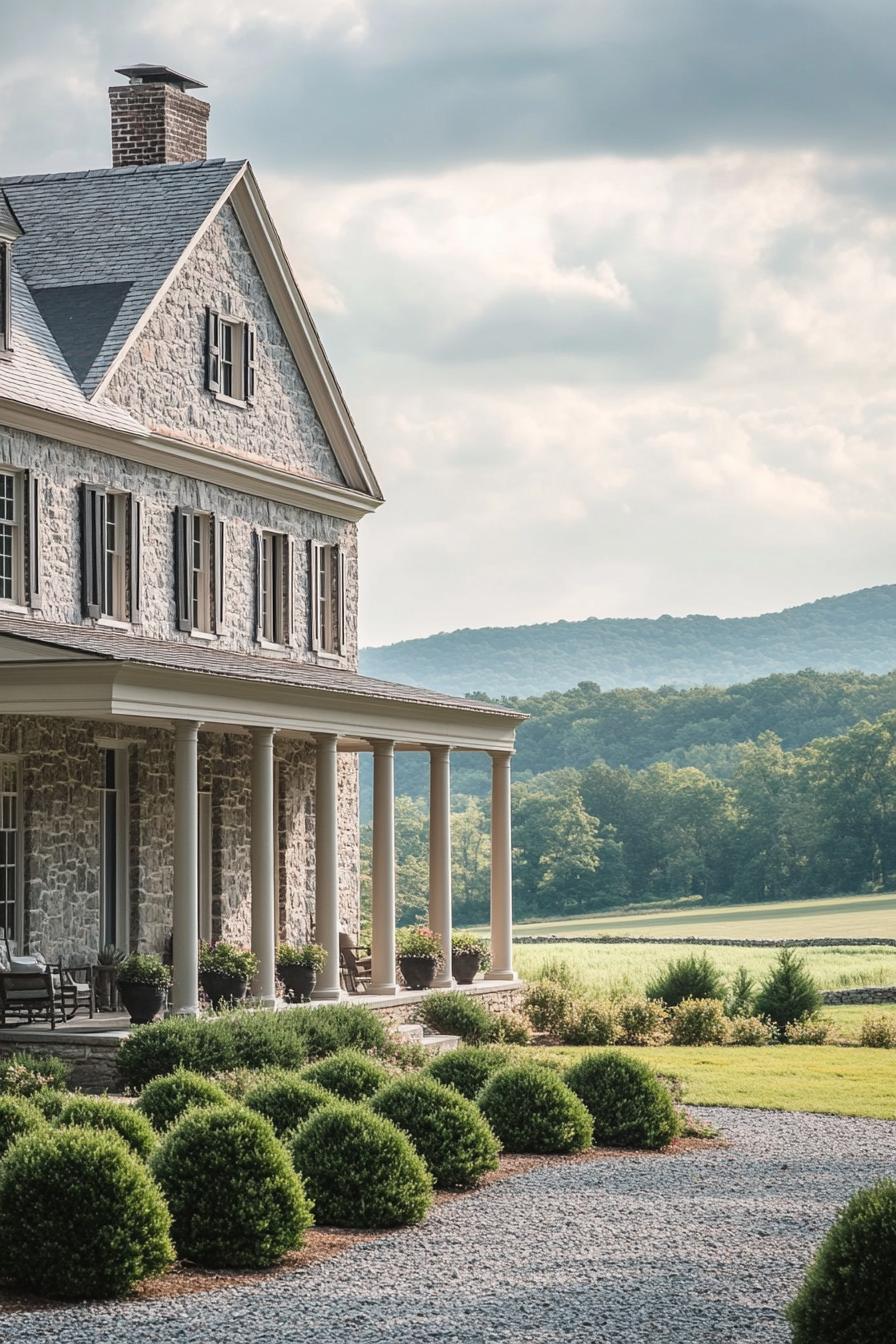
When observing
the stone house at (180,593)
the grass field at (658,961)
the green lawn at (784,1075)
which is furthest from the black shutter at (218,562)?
the grass field at (658,961)

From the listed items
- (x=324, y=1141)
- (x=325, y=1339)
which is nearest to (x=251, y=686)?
(x=324, y=1141)

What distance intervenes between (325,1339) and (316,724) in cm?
1378

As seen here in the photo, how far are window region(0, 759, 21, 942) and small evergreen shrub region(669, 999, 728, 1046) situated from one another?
9.89m

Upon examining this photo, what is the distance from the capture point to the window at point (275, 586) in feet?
87.7

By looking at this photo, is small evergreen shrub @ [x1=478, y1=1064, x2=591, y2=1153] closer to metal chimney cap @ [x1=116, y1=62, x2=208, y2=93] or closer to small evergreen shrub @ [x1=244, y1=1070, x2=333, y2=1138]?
small evergreen shrub @ [x1=244, y1=1070, x2=333, y2=1138]

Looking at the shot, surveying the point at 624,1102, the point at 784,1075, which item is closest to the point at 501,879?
the point at 784,1075

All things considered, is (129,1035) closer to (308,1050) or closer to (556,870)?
(308,1050)

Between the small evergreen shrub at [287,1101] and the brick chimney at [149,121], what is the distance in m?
17.9

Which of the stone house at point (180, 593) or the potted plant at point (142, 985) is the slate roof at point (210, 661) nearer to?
the stone house at point (180, 593)

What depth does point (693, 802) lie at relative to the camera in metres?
108

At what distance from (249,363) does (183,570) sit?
3561mm

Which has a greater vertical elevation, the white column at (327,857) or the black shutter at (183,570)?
the black shutter at (183,570)

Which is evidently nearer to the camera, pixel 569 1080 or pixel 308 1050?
pixel 569 1080

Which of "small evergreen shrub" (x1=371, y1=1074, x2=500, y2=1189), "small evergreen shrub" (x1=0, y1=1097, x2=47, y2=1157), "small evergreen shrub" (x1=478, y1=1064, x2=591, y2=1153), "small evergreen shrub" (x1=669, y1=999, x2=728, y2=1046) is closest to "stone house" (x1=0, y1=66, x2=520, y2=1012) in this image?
"small evergreen shrub" (x1=669, y1=999, x2=728, y2=1046)
